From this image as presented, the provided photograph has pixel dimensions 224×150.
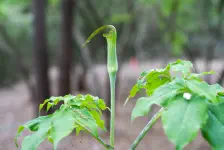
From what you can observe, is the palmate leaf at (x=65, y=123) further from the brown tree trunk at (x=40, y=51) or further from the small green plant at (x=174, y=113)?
the brown tree trunk at (x=40, y=51)

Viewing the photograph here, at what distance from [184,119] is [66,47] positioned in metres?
7.72

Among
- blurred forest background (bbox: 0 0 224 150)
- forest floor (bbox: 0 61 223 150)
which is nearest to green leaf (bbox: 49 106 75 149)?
forest floor (bbox: 0 61 223 150)

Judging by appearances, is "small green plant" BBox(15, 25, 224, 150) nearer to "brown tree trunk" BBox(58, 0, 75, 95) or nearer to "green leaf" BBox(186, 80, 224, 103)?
"green leaf" BBox(186, 80, 224, 103)

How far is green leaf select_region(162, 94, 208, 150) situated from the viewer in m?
1.05

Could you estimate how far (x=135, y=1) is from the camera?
9.98 meters

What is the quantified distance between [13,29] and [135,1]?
6391 mm

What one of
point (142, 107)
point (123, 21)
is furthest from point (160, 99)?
point (123, 21)

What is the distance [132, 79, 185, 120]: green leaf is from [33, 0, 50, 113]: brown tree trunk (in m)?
6.24

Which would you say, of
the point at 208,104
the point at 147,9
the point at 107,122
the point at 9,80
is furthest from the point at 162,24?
Result: the point at 9,80

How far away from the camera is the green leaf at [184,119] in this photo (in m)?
1.05

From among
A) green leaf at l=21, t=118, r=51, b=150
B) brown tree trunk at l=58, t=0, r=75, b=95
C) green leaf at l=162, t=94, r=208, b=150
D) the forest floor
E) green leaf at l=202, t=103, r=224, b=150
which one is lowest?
the forest floor

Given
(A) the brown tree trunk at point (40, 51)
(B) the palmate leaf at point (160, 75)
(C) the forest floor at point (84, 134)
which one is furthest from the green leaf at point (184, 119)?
(A) the brown tree trunk at point (40, 51)

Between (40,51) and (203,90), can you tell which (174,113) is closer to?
(203,90)

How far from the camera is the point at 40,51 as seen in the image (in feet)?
23.9
